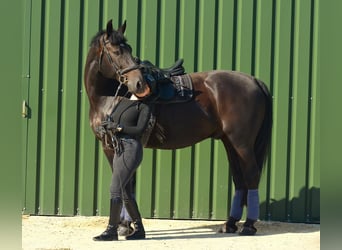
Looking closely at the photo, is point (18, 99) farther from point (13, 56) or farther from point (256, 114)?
point (256, 114)

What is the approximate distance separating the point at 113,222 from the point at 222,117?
151 cm

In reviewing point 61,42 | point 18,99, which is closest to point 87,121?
point 61,42

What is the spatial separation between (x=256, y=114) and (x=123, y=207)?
1.60 meters

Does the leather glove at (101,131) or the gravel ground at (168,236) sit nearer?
the gravel ground at (168,236)

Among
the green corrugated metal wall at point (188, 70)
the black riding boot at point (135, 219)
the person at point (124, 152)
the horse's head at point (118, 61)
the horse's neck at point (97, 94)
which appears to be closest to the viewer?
the horse's head at point (118, 61)

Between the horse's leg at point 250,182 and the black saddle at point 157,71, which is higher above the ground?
the black saddle at point 157,71

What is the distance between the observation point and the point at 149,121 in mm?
5852

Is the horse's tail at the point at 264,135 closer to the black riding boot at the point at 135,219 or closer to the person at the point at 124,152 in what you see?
the person at the point at 124,152

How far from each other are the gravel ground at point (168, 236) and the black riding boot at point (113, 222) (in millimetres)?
77

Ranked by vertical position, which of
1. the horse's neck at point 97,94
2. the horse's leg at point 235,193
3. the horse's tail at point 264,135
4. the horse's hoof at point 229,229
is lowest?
the horse's hoof at point 229,229

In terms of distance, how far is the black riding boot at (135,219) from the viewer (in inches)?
225

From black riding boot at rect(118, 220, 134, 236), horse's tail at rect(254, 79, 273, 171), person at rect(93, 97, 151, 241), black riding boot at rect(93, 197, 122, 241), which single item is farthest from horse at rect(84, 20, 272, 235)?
black riding boot at rect(118, 220, 134, 236)

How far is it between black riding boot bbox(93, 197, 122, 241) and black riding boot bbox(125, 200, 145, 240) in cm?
10

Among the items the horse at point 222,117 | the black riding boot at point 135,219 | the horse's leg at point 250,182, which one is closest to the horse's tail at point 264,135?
the horse at point 222,117
